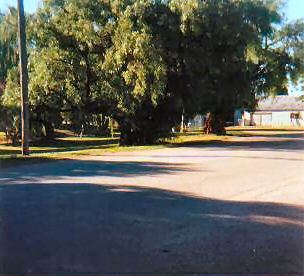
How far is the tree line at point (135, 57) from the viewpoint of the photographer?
24.0 m

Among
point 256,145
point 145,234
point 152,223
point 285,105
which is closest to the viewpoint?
point 145,234

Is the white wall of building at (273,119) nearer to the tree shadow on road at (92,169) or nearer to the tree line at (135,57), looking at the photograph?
the tree line at (135,57)

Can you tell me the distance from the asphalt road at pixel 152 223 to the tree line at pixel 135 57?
42.4 feet

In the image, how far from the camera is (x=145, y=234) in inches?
233

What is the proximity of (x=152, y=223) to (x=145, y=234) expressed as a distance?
64 cm

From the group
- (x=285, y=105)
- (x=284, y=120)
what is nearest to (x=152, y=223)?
(x=284, y=120)

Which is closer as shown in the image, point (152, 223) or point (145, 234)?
point (145, 234)

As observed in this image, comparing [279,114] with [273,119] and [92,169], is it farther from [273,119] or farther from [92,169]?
[92,169]

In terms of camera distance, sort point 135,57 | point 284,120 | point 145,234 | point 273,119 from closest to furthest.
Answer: point 145,234
point 135,57
point 284,120
point 273,119

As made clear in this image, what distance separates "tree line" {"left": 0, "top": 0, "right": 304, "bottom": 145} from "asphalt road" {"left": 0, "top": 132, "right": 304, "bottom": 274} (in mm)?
12918

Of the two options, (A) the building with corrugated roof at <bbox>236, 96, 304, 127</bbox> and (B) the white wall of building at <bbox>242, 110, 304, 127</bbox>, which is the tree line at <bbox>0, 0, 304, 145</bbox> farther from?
(B) the white wall of building at <bbox>242, 110, 304, 127</bbox>

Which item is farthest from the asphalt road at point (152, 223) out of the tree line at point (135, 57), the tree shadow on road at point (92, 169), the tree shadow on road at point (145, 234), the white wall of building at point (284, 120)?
the white wall of building at point (284, 120)

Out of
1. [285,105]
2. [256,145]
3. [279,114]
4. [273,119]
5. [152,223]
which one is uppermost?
[285,105]

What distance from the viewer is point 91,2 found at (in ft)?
83.8
